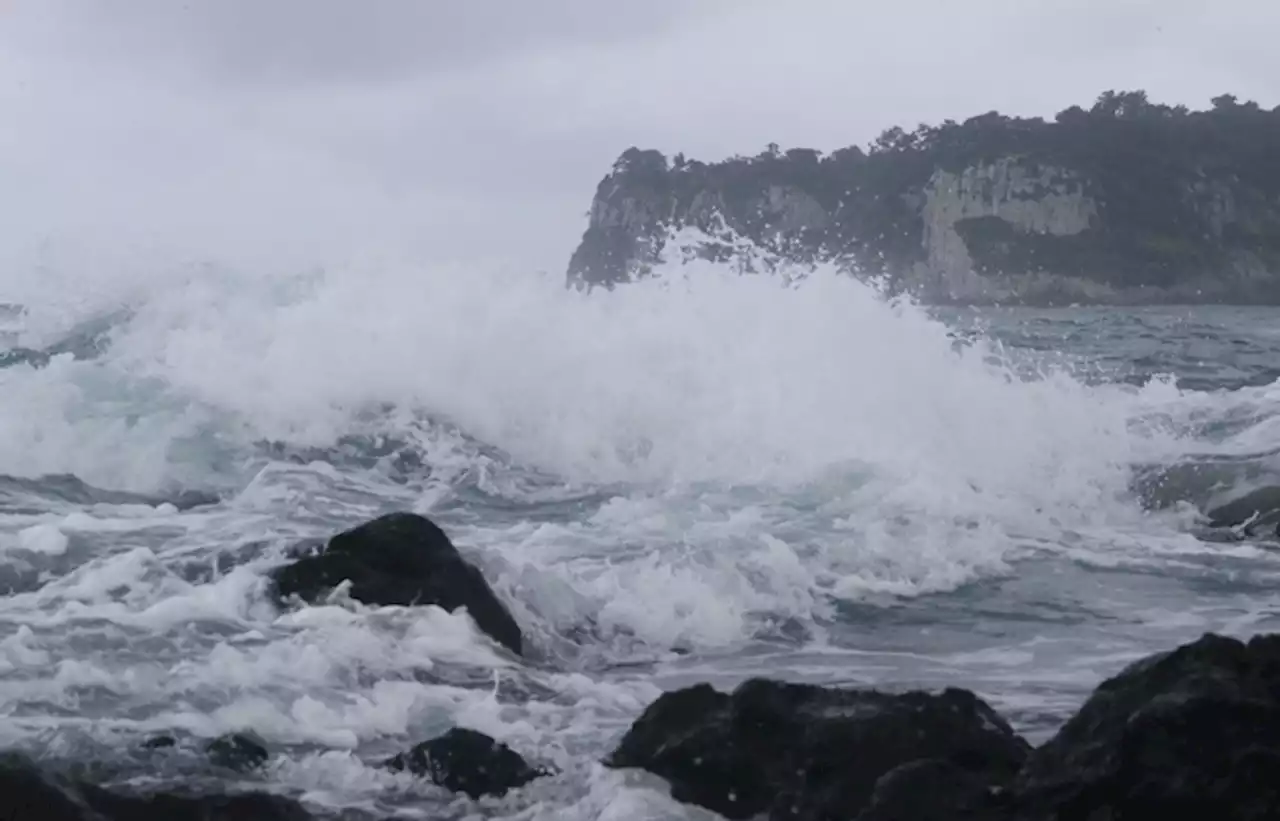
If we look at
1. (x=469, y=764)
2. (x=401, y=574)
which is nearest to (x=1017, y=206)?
(x=401, y=574)

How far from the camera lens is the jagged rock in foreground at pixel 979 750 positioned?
12.4ft

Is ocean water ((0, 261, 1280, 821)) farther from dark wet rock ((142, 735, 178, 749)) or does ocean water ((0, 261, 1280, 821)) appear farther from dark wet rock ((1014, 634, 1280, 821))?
dark wet rock ((1014, 634, 1280, 821))

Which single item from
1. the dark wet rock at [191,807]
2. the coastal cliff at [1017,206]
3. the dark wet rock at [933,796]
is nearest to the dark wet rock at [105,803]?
the dark wet rock at [191,807]

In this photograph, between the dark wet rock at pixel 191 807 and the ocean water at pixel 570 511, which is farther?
the ocean water at pixel 570 511

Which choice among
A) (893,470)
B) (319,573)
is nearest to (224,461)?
(319,573)

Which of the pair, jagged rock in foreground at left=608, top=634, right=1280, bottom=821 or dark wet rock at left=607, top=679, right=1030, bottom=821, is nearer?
jagged rock in foreground at left=608, top=634, right=1280, bottom=821

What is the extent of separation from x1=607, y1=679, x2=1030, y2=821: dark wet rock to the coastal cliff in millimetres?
54920

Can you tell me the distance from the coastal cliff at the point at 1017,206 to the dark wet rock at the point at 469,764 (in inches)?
2168

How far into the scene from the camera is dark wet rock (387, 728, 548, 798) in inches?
189

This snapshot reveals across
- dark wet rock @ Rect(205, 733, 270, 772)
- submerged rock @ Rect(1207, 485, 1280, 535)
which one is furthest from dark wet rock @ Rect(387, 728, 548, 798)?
submerged rock @ Rect(1207, 485, 1280, 535)

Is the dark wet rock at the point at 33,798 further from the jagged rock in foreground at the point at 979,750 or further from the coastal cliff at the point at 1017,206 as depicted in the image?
the coastal cliff at the point at 1017,206

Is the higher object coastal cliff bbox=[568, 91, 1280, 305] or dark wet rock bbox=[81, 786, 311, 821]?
coastal cliff bbox=[568, 91, 1280, 305]

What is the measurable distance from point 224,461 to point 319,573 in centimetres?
513

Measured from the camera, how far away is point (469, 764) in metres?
4.86
